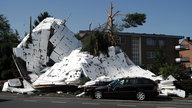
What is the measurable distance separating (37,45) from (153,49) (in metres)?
38.5

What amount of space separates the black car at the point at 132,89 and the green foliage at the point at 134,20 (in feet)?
69.8

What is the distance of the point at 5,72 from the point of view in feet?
107

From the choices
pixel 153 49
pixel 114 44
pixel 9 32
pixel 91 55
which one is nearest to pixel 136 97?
pixel 91 55

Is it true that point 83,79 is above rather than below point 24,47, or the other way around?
below

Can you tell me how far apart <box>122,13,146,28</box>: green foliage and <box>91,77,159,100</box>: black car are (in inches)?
837

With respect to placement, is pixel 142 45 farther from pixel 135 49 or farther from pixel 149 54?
pixel 149 54

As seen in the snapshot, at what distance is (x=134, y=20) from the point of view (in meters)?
41.5

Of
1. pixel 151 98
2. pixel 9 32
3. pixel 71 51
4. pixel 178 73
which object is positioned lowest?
pixel 151 98

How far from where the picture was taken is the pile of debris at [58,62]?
28078 mm

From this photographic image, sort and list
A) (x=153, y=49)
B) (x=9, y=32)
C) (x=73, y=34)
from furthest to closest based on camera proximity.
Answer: (x=153, y=49), (x=9, y=32), (x=73, y=34)

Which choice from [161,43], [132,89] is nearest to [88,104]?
[132,89]

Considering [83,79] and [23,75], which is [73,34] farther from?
[83,79]

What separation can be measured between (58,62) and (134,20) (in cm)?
1366

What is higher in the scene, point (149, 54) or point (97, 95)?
point (149, 54)
